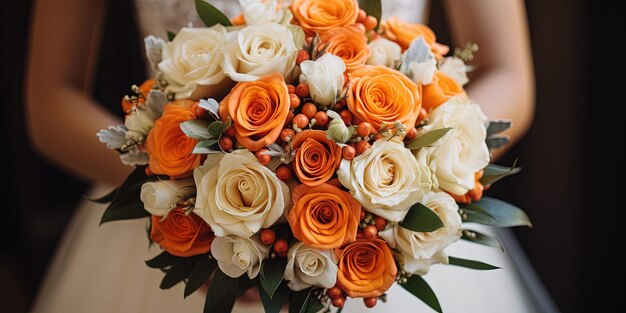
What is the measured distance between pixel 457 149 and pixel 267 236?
273 millimetres

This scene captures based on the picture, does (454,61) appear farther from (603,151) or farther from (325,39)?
(603,151)

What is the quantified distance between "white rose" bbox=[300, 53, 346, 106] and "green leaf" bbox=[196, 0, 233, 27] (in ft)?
A: 0.61

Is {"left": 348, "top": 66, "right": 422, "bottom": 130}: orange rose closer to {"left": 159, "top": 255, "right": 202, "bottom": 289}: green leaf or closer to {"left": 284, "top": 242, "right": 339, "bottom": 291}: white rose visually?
{"left": 284, "top": 242, "right": 339, "bottom": 291}: white rose

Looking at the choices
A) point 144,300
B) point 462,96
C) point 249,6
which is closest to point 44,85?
point 144,300

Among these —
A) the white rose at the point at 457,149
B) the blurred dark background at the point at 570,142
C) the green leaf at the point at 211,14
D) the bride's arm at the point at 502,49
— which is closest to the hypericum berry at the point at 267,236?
the white rose at the point at 457,149

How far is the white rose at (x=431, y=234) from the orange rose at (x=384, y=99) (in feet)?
0.34

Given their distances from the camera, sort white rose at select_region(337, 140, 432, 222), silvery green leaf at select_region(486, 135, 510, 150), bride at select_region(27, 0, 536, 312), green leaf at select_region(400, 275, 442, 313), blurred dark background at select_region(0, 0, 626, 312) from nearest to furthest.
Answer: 1. white rose at select_region(337, 140, 432, 222)
2. green leaf at select_region(400, 275, 442, 313)
3. silvery green leaf at select_region(486, 135, 510, 150)
4. bride at select_region(27, 0, 536, 312)
5. blurred dark background at select_region(0, 0, 626, 312)

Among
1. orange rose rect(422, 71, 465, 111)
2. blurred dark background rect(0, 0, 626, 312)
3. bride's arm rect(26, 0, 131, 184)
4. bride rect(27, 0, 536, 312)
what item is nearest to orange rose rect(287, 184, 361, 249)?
orange rose rect(422, 71, 465, 111)

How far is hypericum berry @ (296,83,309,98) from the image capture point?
712 mm

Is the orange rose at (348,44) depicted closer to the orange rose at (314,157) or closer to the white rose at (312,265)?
the orange rose at (314,157)

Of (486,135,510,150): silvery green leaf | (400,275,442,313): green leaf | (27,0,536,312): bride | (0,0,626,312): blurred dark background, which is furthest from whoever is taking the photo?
(0,0,626,312): blurred dark background

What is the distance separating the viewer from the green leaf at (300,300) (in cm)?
73

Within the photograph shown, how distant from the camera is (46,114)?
47.1 inches

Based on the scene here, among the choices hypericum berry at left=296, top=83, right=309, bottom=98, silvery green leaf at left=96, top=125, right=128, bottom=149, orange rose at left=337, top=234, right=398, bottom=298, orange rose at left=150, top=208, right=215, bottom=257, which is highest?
hypericum berry at left=296, top=83, right=309, bottom=98
